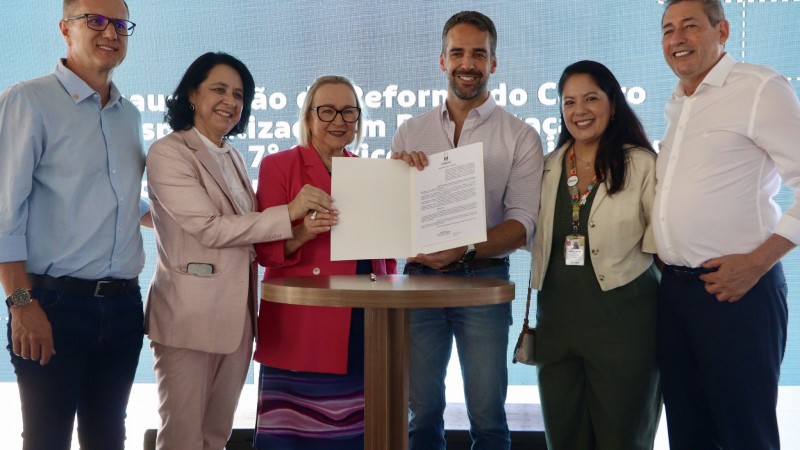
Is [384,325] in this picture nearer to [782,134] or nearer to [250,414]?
[782,134]

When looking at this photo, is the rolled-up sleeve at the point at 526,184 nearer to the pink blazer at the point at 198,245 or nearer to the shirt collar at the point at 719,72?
the shirt collar at the point at 719,72

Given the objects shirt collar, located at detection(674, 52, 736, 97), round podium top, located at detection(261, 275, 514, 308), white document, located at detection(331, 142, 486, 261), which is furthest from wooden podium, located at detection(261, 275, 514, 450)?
shirt collar, located at detection(674, 52, 736, 97)

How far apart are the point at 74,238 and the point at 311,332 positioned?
86 centimetres

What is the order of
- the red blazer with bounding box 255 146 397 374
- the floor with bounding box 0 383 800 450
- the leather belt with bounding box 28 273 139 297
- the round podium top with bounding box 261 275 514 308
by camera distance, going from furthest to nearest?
the floor with bounding box 0 383 800 450 < the red blazer with bounding box 255 146 397 374 < the leather belt with bounding box 28 273 139 297 < the round podium top with bounding box 261 275 514 308

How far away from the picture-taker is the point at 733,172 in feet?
8.48

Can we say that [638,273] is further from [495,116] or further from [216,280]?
[216,280]

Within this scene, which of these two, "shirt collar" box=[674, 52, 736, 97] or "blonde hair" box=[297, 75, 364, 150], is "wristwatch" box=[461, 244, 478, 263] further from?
"shirt collar" box=[674, 52, 736, 97]

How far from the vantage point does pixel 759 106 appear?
255 centimetres

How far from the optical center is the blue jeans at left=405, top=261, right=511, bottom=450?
9.86ft

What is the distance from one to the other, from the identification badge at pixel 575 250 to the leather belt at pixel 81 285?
1.53 meters

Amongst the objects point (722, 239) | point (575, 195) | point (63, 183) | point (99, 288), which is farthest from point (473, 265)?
point (63, 183)

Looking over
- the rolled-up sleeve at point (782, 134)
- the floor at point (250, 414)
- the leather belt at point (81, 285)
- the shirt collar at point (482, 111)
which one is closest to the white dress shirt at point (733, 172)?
the rolled-up sleeve at point (782, 134)

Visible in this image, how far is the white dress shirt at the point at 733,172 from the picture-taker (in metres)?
2.53

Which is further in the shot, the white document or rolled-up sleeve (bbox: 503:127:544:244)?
rolled-up sleeve (bbox: 503:127:544:244)
